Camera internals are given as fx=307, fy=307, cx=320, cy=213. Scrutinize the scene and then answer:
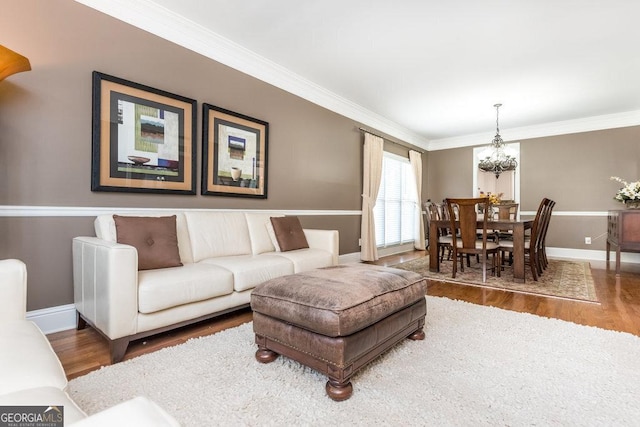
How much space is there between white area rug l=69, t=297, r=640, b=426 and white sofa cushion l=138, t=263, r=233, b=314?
0.28 meters

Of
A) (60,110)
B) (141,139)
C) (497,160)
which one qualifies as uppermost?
(497,160)

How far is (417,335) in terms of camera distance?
1998mm

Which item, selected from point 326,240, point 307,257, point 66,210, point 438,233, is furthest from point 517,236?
point 66,210

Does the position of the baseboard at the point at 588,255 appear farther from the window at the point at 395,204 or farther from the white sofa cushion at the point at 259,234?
the white sofa cushion at the point at 259,234

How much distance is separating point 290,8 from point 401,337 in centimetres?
271

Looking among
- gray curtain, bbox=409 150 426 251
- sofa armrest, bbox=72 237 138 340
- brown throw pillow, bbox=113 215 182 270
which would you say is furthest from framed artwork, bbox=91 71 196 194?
gray curtain, bbox=409 150 426 251

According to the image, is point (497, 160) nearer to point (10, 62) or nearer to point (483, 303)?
point (483, 303)

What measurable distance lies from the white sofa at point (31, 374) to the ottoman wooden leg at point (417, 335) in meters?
1.74

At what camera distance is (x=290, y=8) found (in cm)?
263

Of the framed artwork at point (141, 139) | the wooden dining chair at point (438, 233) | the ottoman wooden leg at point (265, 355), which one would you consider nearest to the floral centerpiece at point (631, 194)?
the wooden dining chair at point (438, 233)

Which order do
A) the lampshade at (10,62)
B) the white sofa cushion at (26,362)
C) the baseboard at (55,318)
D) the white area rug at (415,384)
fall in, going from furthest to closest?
1. the baseboard at (55,318)
2. the lampshade at (10,62)
3. the white area rug at (415,384)
4. the white sofa cushion at (26,362)

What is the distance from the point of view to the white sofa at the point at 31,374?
21.8 inches

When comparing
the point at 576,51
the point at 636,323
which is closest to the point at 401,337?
the point at 636,323

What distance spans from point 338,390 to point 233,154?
104 inches
